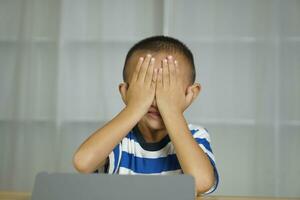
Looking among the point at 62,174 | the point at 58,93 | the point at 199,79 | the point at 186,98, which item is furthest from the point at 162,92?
→ the point at 58,93

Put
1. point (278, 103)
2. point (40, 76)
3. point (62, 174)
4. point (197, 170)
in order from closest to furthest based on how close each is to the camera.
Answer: point (62, 174) < point (197, 170) < point (278, 103) < point (40, 76)

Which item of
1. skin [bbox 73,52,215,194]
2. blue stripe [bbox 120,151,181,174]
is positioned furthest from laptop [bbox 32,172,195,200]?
blue stripe [bbox 120,151,181,174]

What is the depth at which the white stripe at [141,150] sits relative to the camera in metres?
0.81

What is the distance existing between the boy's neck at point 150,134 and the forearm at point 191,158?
10 cm

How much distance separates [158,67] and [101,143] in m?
0.18

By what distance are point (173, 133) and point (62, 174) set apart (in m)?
0.31

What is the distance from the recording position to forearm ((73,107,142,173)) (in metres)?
0.71

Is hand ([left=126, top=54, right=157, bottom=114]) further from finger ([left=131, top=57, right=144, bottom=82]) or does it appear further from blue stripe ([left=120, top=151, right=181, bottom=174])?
blue stripe ([left=120, top=151, right=181, bottom=174])

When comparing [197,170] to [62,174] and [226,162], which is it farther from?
[226,162]

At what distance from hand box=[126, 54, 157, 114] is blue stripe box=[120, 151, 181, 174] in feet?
0.41

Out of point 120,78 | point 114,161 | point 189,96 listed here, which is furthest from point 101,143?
point 120,78

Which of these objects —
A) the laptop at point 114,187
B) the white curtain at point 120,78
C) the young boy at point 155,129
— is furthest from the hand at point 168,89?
the white curtain at point 120,78

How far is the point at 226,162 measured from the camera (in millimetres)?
2096

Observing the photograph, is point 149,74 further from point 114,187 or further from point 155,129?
point 114,187
